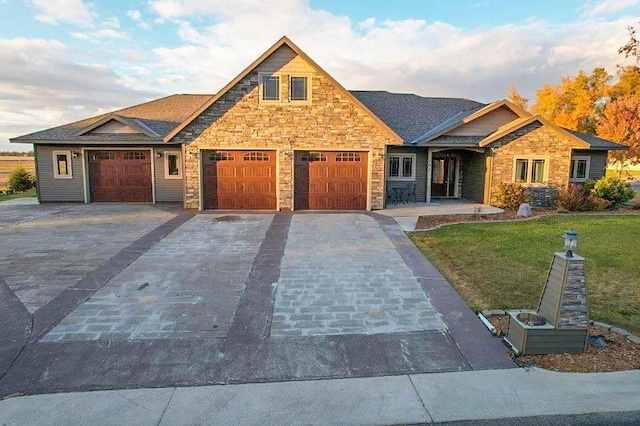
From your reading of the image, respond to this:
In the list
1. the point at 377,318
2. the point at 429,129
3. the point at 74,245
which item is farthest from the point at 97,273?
the point at 429,129

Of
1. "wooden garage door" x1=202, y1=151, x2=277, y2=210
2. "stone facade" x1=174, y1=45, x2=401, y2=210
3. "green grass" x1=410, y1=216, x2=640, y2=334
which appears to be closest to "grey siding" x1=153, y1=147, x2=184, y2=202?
"stone facade" x1=174, y1=45, x2=401, y2=210

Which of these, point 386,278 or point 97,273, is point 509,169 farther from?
point 97,273

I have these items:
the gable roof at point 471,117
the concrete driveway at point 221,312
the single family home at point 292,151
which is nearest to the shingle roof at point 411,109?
the single family home at point 292,151

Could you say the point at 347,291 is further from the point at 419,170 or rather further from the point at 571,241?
the point at 419,170

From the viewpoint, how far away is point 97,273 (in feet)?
23.4

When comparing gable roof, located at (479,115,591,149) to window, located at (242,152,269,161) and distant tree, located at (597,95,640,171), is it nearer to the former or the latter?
window, located at (242,152,269,161)

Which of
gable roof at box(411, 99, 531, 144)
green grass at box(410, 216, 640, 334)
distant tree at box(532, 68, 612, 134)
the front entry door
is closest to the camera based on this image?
green grass at box(410, 216, 640, 334)

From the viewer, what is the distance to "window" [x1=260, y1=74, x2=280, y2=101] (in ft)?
45.7

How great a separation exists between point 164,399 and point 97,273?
15.0 ft

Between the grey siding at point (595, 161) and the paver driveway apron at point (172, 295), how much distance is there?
52.8 feet

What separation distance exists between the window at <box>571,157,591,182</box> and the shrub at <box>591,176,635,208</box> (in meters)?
2.61

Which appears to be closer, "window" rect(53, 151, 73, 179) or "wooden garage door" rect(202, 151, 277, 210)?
"wooden garage door" rect(202, 151, 277, 210)

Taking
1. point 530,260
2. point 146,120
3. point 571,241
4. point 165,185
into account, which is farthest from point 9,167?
point 571,241

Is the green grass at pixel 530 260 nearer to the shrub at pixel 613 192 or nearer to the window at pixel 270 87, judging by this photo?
the shrub at pixel 613 192
